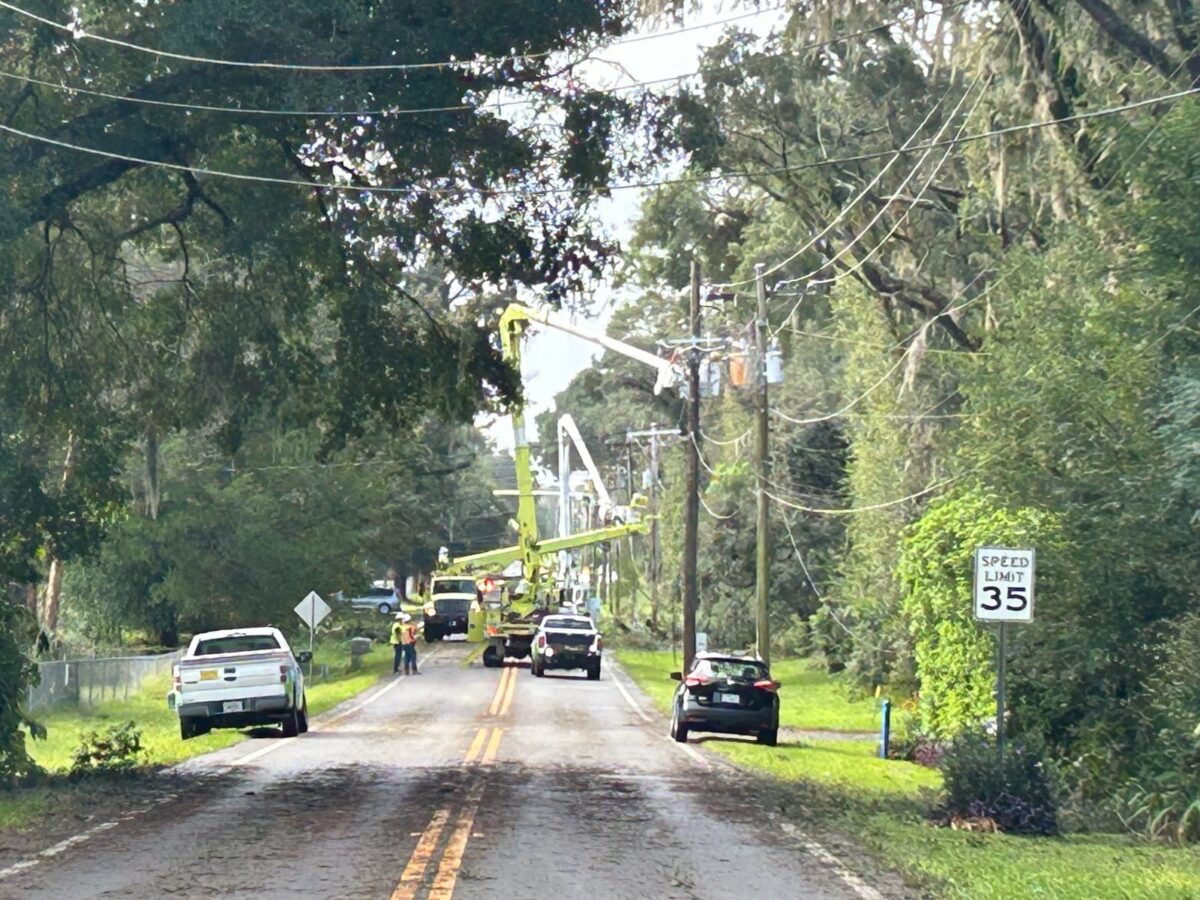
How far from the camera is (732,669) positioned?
94.1ft

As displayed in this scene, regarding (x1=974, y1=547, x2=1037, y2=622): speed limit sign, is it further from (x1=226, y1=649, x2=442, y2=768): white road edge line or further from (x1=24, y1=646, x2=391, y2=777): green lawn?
(x1=226, y1=649, x2=442, y2=768): white road edge line

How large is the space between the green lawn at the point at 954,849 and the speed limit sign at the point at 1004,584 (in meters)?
2.19

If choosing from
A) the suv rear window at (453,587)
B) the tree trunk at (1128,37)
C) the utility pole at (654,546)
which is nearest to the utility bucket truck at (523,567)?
the suv rear window at (453,587)

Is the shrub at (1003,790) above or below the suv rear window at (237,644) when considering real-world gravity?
below

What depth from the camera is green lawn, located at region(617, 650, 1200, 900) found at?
39.9 ft

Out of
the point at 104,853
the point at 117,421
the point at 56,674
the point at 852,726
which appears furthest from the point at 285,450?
the point at 104,853

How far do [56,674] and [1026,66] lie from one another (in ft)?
75.5

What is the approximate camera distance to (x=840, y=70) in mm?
34375

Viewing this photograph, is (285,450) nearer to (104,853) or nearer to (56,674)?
(56,674)

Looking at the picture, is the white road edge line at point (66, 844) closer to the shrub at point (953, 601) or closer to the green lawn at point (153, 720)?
the green lawn at point (153, 720)

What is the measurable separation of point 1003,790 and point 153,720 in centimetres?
2239

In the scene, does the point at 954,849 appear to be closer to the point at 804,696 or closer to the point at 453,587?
the point at 804,696

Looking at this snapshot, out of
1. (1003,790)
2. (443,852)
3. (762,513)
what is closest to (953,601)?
(1003,790)

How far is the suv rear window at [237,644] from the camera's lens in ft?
89.0
